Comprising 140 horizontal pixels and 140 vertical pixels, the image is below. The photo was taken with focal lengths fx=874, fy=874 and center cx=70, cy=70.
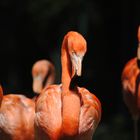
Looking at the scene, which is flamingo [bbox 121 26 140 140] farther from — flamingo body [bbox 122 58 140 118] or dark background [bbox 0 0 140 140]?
dark background [bbox 0 0 140 140]

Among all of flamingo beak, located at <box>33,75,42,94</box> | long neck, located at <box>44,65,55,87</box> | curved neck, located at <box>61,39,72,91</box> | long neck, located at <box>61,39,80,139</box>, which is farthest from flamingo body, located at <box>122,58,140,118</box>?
long neck, located at <box>61,39,80,139</box>

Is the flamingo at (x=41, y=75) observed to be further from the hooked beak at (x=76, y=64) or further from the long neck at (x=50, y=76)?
the hooked beak at (x=76, y=64)

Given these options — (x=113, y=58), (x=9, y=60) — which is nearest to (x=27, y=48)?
(x=9, y=60)

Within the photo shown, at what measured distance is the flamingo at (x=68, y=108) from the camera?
599 cm

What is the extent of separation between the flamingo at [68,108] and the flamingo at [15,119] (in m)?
0.43

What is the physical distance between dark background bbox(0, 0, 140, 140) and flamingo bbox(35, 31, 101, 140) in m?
4.71

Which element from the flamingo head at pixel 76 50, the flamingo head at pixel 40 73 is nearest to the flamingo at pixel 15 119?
the flamingo head at pixel 40 73

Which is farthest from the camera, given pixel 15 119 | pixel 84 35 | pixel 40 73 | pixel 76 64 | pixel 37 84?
pixel 84 35

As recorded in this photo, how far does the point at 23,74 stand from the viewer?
1288 cm

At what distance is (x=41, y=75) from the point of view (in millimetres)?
7891

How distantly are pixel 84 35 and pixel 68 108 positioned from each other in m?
5.55

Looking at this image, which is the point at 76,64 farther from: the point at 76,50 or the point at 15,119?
the point at 15,119

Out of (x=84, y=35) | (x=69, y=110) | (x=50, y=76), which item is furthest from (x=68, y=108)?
(x=84, y=35)

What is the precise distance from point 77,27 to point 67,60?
17.4ft
